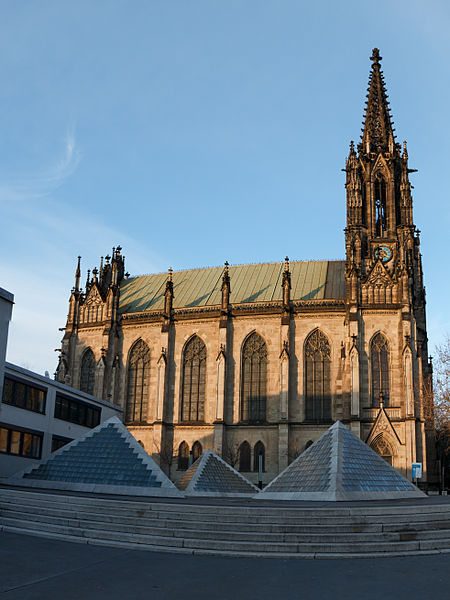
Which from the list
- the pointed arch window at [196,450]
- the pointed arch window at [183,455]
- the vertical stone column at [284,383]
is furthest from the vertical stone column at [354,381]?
the pointed arch window at [183,455]

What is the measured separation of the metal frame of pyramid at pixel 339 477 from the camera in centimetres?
2352

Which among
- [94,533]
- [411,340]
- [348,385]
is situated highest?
[411,340]

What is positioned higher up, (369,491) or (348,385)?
(348,385)

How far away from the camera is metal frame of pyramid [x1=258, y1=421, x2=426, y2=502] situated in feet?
77.2

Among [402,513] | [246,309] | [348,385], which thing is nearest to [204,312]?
[246,309]

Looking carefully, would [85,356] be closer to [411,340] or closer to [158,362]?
[158,362]

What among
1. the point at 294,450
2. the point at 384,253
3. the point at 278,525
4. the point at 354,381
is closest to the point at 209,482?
the point at 278,525

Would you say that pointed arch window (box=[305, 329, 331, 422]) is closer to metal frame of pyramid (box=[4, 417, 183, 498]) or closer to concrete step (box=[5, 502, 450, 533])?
metal frame of pyramid (box=[4, 417, 183, 498])

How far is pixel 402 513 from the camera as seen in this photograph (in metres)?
15.9

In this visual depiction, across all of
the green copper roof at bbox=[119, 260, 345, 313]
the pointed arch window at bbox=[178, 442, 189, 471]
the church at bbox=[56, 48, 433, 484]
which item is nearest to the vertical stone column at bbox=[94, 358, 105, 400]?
the church at bbox=[56, 48, 433, 484]

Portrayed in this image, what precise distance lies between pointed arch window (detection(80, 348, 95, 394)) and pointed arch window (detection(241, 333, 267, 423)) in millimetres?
14568

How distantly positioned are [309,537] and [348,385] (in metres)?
36.2

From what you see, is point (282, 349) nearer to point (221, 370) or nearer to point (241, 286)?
point (221, 370)

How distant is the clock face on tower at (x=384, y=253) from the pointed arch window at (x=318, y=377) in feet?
30.0
